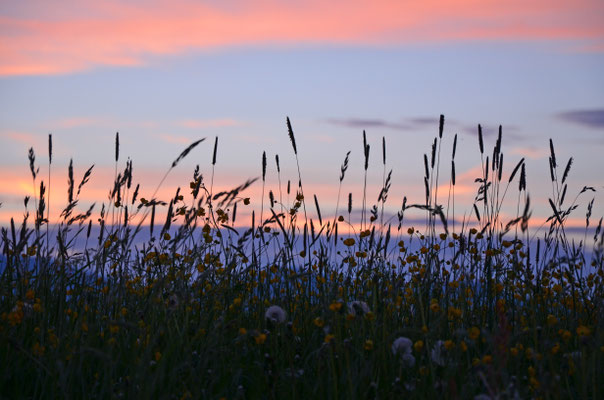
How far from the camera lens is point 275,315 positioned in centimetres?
341

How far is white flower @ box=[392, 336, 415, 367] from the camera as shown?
118 inches

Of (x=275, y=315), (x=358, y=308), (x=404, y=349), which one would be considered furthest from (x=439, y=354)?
(x=275, y=315)

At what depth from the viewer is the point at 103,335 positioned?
12.3 ft

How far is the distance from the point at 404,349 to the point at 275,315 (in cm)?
70

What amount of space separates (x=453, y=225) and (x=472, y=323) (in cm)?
117

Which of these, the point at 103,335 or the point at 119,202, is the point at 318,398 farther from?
the point at 119,202

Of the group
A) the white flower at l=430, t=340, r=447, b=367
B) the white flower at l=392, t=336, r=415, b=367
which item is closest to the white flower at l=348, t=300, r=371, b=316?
the white flower at l=392, t=336, r=415, b=367

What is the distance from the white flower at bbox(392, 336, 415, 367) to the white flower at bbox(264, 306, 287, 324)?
59 cm

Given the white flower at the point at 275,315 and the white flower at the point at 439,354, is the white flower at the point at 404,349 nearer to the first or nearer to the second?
the white flower at the point at 439,354

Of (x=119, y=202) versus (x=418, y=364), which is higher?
(x=119, y=202)

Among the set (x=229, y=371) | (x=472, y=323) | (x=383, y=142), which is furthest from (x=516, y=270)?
(x=229, y=371)

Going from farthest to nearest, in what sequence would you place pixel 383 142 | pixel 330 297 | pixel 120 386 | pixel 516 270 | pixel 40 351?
1. pixel 383 142
2. pixel 516 270
3. pixel 330 297
4. pixel 40 351
5. pixel 120 386

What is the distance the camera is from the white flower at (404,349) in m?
3.01

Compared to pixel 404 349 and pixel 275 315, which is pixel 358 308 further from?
pixel 275 315
